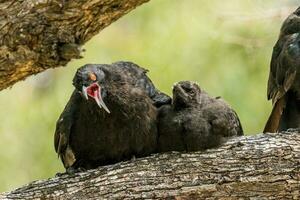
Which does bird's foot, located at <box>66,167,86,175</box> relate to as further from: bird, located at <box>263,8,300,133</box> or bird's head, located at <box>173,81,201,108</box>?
bird, located at <box>263,8,300,133</box>

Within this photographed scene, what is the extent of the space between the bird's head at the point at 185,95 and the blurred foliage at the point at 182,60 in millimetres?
1422

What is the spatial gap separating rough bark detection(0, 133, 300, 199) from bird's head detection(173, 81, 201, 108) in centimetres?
21

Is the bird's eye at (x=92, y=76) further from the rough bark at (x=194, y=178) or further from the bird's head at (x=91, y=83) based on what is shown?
the rough bark at (x=194, y=178)

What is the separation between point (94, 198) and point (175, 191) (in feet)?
1.05

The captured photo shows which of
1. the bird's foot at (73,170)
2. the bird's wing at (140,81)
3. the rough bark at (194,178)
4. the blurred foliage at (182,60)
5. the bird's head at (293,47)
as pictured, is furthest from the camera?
the blurred foliage at (182,60)

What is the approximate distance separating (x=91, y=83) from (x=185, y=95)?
39 centimetres

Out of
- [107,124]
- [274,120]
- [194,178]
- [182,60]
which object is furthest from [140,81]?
[182,60]

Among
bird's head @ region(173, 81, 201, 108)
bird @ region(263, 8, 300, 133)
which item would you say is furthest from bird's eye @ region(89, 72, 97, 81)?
bird @ region(263, 8, 300, 133)

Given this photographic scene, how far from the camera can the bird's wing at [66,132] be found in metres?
3.58

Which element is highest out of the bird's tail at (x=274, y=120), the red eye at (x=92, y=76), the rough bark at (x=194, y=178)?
the red eye at (x=92, y=76)

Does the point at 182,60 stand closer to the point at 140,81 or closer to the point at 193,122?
the point at 140,81

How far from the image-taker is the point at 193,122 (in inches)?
136

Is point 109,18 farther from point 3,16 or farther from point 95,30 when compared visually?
point 3,16

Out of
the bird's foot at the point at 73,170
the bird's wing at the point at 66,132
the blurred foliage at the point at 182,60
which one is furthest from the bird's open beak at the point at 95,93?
the blurred foliage at the point at 182,60
